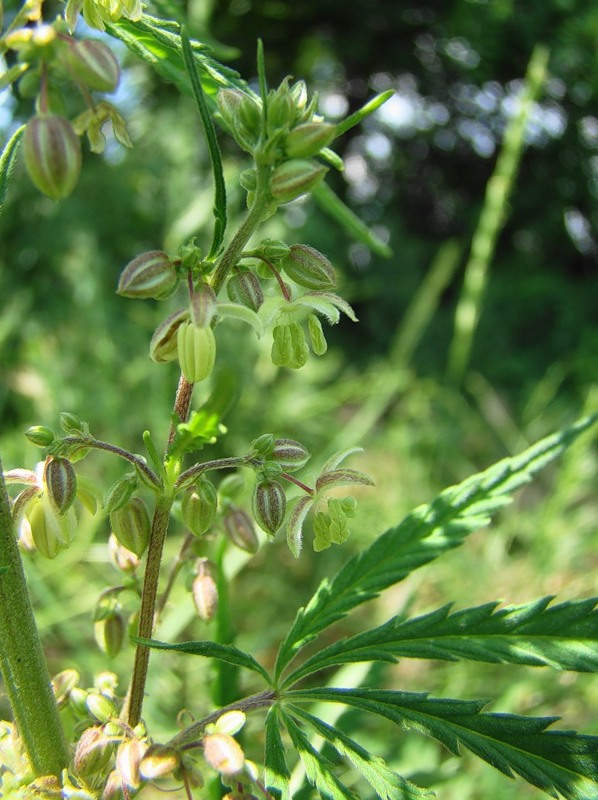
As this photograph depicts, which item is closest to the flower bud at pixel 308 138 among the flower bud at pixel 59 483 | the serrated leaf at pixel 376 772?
the flower bud at pixel 59 483

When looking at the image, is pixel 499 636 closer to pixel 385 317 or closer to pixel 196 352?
pixel 196 352

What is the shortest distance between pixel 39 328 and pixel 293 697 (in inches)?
73.3

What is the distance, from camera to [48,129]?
0.35 metres

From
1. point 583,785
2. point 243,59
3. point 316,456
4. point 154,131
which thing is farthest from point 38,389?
point 243,59

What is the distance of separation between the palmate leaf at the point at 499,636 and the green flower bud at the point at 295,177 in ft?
0.83

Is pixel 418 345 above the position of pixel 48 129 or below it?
below

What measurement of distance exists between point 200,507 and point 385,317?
3.01 metres

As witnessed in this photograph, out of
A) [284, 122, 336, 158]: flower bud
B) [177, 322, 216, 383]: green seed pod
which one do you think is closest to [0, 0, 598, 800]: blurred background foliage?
[177, 322, 216, 383]: green seed pod

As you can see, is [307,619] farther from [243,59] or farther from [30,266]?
[243,59]

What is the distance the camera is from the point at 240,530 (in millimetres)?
543

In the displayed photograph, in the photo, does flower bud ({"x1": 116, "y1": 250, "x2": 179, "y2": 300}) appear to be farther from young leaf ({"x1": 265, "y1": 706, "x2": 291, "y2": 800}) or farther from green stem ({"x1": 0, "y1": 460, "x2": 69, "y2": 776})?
young leaf ({"x1": 265, "y1": 706, "x2": 291, "y2": 800})

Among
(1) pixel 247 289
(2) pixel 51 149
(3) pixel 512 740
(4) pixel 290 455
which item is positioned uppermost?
(2) pixel 51 149

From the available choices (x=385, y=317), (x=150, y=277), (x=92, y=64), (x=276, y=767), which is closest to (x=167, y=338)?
(x=150, y=277)

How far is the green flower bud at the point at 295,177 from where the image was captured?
0.38m
